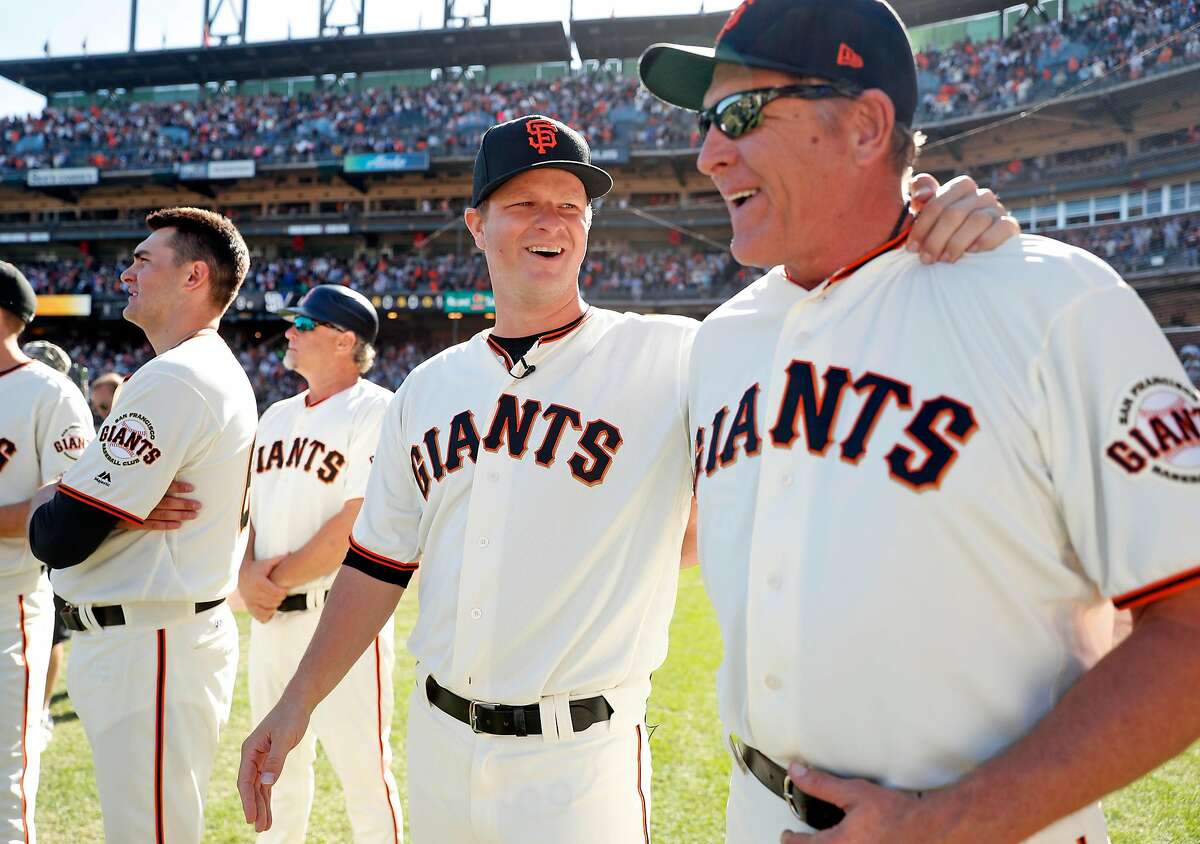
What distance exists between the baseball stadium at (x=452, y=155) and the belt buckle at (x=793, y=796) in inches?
842

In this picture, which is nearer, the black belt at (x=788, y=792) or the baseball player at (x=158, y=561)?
the black belt at (x=788, y=792)

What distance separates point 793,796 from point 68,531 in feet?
8.01

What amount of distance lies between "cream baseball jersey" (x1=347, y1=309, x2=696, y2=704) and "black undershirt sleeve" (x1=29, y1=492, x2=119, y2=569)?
986 mm

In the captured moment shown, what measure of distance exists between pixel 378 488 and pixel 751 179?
4.82ft

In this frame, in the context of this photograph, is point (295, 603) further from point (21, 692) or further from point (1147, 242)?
point (1147, 242)

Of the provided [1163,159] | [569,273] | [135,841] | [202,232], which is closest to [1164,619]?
[569,273]

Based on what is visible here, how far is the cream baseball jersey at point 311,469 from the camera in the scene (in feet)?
13.2

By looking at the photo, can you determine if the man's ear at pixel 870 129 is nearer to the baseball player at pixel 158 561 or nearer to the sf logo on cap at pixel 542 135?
the sf logo on cap at pixel 542 135

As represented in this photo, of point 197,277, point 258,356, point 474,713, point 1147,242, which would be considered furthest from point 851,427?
point 258,356

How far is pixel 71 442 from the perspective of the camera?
12.3 ft

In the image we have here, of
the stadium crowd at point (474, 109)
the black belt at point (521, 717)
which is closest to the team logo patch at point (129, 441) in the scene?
the black belt at point (521, 717)

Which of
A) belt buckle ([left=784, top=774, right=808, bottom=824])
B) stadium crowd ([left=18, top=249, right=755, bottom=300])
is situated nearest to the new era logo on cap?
belt buckle ([left=784, top=774, right=808, bottom=824])

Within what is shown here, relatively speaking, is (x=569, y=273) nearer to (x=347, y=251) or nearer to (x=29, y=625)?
(x=29, y=625)

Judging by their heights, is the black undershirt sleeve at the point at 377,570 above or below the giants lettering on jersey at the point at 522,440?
below
